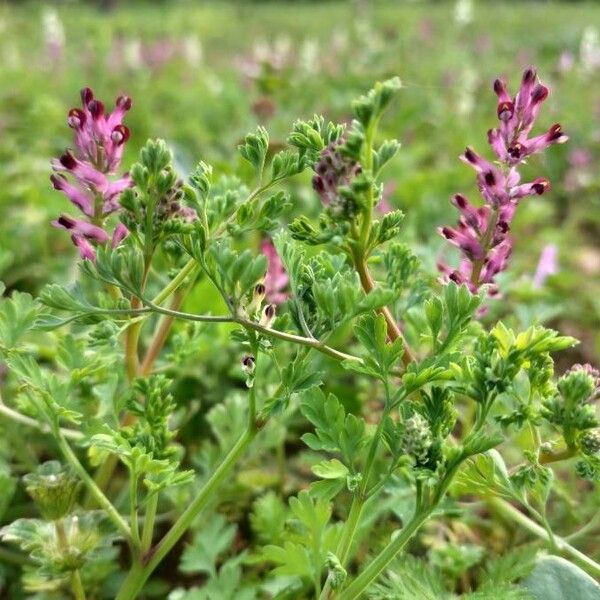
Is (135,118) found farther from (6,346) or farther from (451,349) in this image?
(451,349)

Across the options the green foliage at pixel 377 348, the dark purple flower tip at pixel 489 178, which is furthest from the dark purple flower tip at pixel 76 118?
the dark purple flower tip at pixel 489 178

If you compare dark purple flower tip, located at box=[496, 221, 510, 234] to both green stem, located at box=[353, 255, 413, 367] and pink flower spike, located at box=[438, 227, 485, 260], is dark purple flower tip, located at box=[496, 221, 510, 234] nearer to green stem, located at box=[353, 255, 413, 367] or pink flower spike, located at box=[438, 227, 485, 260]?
pink flower spike, located at box=[438, 227, 485, 260]

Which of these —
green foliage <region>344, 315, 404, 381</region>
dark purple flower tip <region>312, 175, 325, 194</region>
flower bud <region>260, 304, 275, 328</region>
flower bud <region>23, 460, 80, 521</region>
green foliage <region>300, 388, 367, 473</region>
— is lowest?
flower bud <region>23, 460, 80, 521</region>

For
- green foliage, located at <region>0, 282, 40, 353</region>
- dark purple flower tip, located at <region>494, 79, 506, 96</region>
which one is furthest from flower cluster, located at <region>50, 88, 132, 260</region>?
dark purple flower tip, located at <region>494, 79, 506, 96</region>

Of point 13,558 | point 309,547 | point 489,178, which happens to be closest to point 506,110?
point 489,178

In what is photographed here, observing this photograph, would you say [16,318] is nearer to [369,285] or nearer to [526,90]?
[369,285]

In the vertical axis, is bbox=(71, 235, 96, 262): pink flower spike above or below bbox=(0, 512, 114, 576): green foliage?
above
